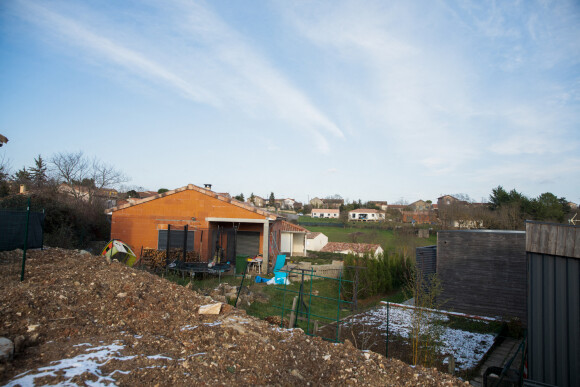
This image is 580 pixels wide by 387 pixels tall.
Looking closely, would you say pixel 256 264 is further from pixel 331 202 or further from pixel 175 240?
pixel 331 202

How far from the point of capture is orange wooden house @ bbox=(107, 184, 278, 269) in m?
17.0

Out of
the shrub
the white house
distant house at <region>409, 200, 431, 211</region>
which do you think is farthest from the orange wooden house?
distant house at <region>409, 200, 431, 211</region>

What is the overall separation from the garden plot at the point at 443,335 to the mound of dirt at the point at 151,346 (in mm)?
2584

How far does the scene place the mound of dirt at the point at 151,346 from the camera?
13.6ft

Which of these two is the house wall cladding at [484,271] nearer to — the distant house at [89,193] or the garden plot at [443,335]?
the garden plot at [443,335]

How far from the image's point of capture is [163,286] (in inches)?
309

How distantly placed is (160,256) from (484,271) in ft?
44.8

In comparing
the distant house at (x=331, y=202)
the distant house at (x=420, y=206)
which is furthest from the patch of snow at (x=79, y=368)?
the distant house at (x=331, y=202)

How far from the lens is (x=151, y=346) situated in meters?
5.00

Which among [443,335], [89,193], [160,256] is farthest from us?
[89,193]

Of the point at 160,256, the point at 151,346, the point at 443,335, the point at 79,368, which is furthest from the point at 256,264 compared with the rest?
the point at 79,368

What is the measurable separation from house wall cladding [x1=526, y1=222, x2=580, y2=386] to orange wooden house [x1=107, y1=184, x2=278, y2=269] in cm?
1261

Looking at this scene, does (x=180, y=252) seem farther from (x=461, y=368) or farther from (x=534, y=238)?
(x=534, y=238)

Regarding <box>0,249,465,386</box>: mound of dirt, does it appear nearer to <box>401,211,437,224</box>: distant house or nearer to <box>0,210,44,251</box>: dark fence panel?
<box>0,210,44,251</box>: dark fence panel
